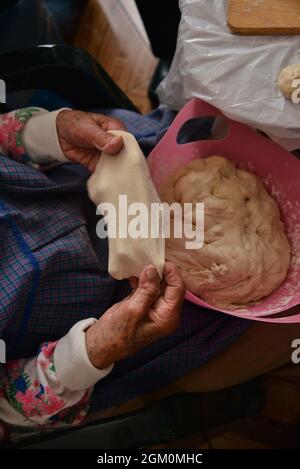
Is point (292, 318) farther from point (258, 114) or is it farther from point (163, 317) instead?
point (258, 114)

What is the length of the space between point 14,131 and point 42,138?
0.05m

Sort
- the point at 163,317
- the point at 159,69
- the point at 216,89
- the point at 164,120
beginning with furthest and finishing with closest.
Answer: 1. the point at 159,69
2. the point at 164,120
3. the point at 216,89
4. the point at 163,317

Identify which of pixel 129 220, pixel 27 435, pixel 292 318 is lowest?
pixel 27 435

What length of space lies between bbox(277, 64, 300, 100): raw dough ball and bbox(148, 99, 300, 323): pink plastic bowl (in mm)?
125

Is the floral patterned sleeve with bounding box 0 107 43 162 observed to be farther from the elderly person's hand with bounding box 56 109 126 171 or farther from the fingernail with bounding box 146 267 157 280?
the fingernail with bounding box 146 267 157 280

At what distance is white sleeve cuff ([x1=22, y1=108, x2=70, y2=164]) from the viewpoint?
2.57ft

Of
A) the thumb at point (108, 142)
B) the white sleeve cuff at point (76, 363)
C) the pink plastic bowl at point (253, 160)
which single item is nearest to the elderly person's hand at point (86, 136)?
the thumb at point (108, 142)

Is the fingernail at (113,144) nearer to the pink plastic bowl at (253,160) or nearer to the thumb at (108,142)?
the thumb at (108,142)

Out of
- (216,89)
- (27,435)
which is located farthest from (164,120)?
(27,435)

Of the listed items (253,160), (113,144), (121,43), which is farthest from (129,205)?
(121,43)

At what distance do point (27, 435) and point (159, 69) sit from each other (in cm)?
91

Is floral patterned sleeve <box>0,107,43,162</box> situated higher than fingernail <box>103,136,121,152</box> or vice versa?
fingernail <box>103,136,121,152</box>

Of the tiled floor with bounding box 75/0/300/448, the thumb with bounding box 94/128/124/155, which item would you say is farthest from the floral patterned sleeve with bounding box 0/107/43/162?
the tiled floor with bounding box 75/0/300/448

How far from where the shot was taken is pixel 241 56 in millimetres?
760
